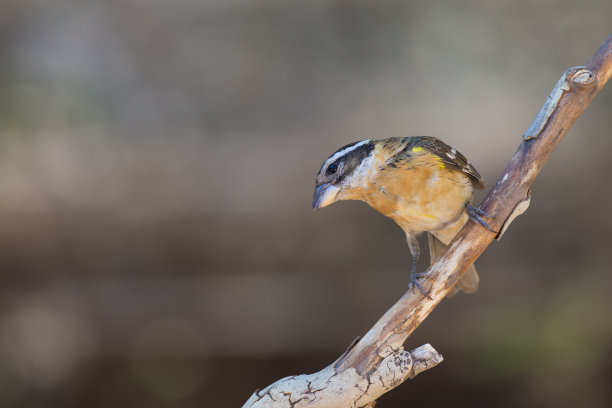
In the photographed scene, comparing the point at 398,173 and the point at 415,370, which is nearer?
the point at 415,370

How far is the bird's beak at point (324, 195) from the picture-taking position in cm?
187

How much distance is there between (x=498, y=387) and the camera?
124 inches

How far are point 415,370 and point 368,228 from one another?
2100 millimetres

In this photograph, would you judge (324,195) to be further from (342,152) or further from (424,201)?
(424,201)

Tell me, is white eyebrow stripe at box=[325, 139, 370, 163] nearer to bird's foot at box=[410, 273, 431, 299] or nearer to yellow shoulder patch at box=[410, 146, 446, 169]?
yellow shoulder patch at box=[410, 146, 446, 169]

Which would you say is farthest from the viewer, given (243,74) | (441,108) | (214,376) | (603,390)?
(243,74)

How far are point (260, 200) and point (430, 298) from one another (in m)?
2.19

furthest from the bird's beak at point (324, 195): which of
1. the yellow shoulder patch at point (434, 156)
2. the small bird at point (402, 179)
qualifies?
the yellow shoulder patch at point (434, 156)

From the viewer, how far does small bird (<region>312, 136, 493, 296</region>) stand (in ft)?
6.25

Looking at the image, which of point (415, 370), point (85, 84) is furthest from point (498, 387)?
point (85, 84)

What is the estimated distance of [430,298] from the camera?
1.58 metres

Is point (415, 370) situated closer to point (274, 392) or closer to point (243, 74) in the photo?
point (274, 392)

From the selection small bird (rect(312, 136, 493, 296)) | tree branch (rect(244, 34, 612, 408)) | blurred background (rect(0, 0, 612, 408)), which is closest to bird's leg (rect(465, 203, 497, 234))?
tree branch (rect(244, 34, 612, 408))

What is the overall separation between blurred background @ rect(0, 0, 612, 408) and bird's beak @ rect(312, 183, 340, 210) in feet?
5.29
